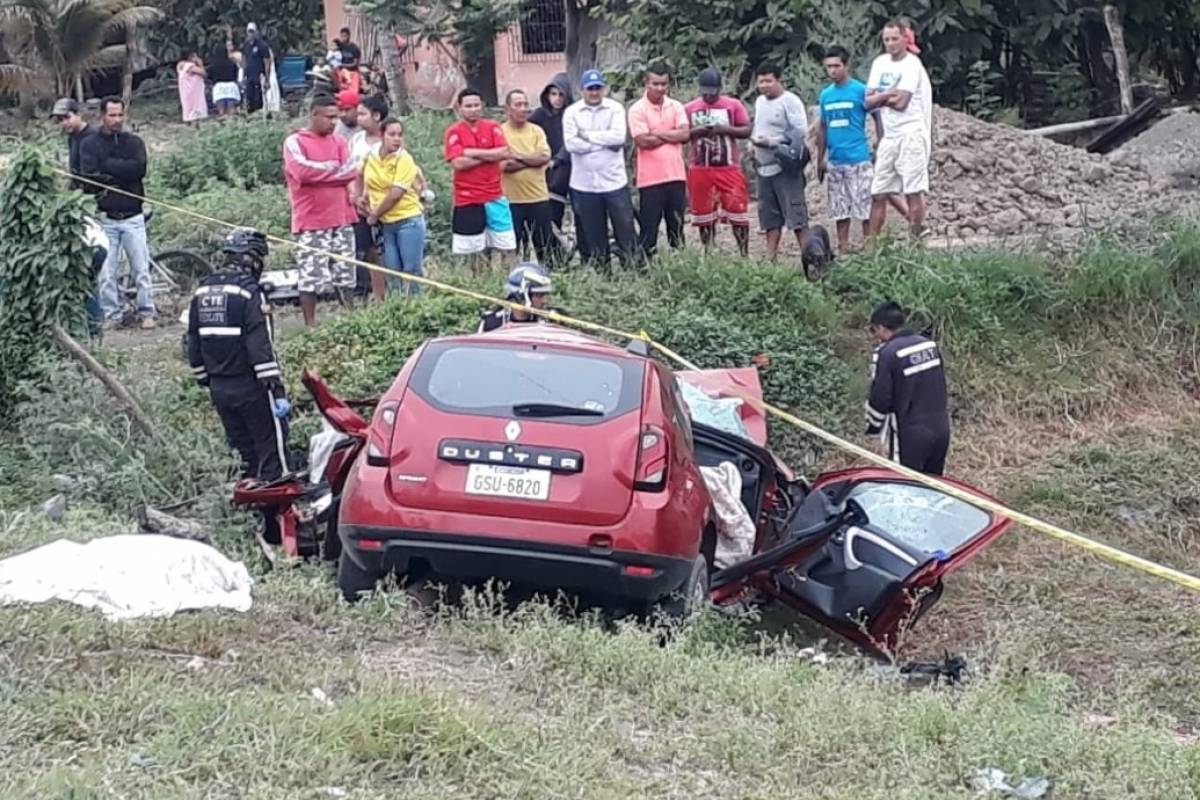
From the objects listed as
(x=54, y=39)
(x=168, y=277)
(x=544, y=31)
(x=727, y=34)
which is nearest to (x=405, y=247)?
(x=168, y=277)

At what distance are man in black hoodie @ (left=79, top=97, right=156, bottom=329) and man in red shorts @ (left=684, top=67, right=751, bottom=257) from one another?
4.43 m

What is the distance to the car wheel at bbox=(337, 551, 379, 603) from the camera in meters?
7.89

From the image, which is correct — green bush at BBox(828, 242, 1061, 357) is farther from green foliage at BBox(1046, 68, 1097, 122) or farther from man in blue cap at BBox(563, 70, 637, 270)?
green foliage at BBox(1046, 68, 1097, 122)

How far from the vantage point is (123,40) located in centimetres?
3534

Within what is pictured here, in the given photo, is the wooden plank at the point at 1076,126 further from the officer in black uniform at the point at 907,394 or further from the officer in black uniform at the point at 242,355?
the officer in black uniform at the point at 242,355

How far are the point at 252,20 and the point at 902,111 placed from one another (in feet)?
83.4

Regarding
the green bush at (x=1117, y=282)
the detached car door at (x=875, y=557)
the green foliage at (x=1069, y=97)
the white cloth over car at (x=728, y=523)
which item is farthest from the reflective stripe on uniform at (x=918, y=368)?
the green foliage at (x=1069, y=97)

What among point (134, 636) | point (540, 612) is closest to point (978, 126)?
point (540, 612)

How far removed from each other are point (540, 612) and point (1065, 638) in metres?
3.64

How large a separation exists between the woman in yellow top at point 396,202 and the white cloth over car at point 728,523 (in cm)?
497

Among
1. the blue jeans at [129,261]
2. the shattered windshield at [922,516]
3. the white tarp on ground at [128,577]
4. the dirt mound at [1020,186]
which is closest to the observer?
the white tarp on ground at [128,577]

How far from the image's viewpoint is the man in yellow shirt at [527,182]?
1357cm

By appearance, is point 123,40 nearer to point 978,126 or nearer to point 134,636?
point 978,126

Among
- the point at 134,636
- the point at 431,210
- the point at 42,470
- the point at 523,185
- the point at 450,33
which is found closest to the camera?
the point at 134,636
